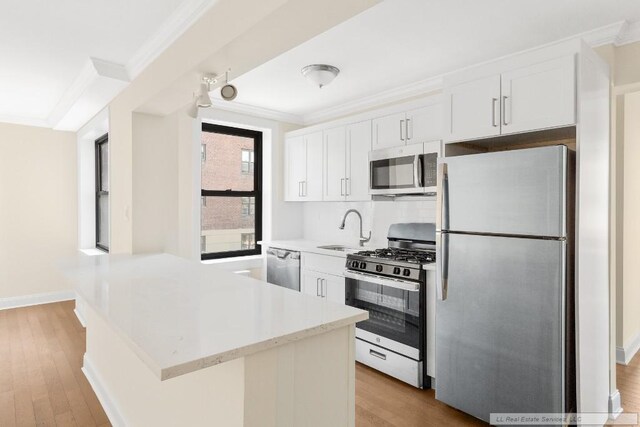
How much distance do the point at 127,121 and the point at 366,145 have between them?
2.16 m

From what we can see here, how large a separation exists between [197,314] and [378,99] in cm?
322

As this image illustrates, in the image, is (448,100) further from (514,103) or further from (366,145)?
(366,145)

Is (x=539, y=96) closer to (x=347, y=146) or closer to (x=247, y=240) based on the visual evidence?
(x=347, y=146)

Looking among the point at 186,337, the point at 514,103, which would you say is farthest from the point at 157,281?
the point at 514,103

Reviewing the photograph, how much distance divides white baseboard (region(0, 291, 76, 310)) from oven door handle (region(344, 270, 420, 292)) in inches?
169

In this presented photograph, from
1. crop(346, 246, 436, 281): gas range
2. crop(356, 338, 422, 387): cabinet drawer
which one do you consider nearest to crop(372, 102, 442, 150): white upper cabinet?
crop(346, 246, 436, 281): gas range

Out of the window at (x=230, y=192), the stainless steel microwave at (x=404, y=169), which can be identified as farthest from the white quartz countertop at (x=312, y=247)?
the stainless steel microwave at (x=404, y=169)

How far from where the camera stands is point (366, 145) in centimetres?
373

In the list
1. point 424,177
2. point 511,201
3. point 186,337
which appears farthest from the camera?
point 424,177

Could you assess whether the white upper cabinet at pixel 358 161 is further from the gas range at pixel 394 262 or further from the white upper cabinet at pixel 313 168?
the gas range at pixel 394 262

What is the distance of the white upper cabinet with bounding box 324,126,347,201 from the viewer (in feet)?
13.1

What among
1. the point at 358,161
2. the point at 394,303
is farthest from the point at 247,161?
the point at 394,303

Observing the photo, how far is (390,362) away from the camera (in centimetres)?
296

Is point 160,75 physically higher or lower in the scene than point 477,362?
higher
